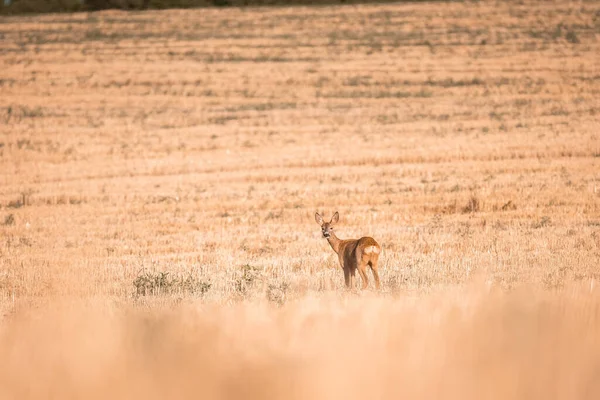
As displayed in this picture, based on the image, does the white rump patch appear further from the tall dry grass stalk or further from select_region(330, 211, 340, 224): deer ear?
the tall dry grass stalk

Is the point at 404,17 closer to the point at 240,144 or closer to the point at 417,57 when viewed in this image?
the point at 417,57

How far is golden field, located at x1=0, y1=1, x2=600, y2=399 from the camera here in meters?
4.82

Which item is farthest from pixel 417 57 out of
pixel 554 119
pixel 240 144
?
pixel 240 144

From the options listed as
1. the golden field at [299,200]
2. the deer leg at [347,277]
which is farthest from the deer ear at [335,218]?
the deer leg at [347,277]

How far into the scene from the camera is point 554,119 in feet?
91.0

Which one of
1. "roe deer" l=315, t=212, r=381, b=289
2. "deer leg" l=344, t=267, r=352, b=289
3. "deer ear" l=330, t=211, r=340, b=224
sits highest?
"deer ear" l=330, t=211, r=340, b=224

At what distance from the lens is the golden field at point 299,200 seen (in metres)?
4.82

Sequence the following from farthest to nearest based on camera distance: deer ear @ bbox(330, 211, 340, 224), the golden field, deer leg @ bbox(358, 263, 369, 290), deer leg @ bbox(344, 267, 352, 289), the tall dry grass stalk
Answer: deer ear @ bbox(330, 211, 340, 224) < deer leg @ bbox(344, 267, 352, 289) < deer leg @ bbox(358, 263, 369, 290) < the golden field < the tall dry grass stalk

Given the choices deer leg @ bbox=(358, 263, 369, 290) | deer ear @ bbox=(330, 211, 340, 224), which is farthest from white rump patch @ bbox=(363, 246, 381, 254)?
deer ear @ bbox=(330, 211, 340, 224)

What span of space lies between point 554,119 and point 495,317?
77.0 feet

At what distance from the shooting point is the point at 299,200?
1931 cm

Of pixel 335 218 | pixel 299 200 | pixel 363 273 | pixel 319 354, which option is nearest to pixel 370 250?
pixel 363 273

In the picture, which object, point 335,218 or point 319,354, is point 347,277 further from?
point 319,354

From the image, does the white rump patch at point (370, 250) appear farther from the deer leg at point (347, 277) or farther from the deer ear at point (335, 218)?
the deer ear at point (335, 218)
